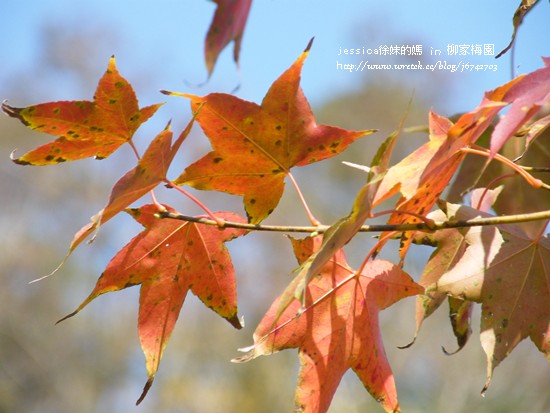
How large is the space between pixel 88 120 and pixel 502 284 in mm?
284

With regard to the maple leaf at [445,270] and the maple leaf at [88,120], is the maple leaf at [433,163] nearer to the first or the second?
the maple leaf at [445,270]

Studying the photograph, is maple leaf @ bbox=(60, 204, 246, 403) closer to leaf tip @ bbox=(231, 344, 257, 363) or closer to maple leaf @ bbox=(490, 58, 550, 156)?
leaf tip @ bbox=(231, 344, 257, 363)

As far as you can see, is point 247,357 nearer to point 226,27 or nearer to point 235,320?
point 235,320

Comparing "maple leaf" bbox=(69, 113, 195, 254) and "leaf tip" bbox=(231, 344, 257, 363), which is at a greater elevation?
"maple leaf" bbox=(69, 113, 195, 254)

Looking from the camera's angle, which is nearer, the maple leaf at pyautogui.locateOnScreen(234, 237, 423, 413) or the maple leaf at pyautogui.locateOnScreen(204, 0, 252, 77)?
the maple leaf at pyautogui.locateOnScreen(204, 0, 252, 77)

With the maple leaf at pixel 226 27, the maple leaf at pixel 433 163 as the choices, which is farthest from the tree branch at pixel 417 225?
the maple leaf at pixel 226 27

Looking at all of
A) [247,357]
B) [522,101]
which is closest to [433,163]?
[522,101]

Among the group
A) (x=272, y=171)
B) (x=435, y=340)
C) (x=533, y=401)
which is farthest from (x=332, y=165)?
(x=272, y=171)

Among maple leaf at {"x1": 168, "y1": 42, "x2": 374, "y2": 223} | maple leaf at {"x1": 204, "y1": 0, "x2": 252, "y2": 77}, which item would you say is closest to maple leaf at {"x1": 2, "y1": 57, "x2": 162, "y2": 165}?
maple leaf at {"x1": 168, "y1": 42, "x2": 374, "y2": 223}

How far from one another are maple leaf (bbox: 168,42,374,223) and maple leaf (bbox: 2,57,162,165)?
1.7 inches

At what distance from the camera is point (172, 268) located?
1.40 ft

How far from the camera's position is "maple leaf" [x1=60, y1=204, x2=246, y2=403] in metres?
0.41

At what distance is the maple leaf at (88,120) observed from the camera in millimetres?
385

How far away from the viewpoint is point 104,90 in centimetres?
39
